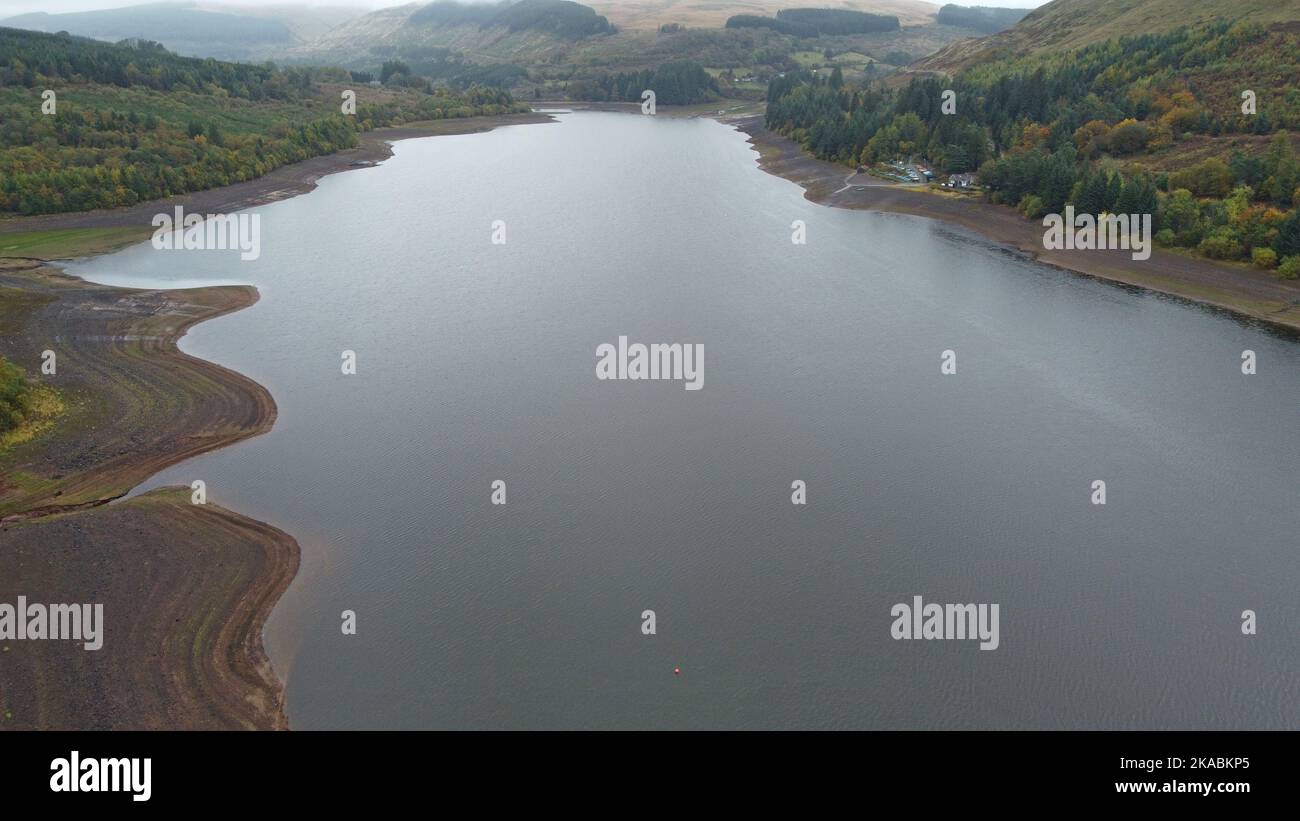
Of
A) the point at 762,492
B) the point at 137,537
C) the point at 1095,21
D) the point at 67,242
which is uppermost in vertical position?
the point at 1095,21

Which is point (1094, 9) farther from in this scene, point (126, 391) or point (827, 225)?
point (126, 391)

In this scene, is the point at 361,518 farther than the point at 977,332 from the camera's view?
No

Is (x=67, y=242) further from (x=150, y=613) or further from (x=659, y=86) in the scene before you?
(x=659, y=86)

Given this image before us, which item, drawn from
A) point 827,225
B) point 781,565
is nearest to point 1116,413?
point 781,565

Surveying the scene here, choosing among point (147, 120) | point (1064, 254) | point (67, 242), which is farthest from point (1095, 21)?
point (67, 242)

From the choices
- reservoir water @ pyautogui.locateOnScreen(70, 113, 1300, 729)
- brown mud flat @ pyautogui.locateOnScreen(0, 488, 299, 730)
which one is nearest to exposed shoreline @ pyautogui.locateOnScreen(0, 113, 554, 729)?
brown mud flat @ pyautogui.locateOnScreen(0, 488, 299, 730)

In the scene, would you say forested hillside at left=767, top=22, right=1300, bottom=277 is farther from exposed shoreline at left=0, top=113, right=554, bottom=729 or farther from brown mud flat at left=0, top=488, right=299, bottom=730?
exposed shoreline at left=0, top=113, right=554, bottom=729

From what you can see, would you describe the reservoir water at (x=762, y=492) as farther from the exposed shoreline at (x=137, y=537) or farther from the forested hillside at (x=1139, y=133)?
the forested hillside at (x=1139, y=133)
